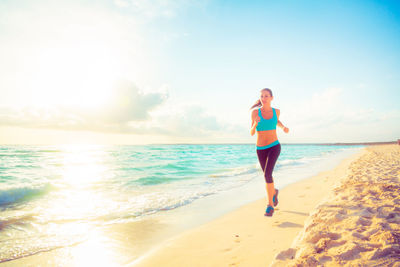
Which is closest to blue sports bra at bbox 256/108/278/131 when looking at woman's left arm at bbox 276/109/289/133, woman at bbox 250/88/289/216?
woman at bbox 250/88/289/216

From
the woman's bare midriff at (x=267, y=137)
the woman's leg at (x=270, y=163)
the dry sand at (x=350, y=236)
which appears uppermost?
the woman's bare midriff at (x=267, y=137)

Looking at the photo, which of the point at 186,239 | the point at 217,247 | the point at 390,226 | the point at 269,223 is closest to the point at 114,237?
the point at 186,239

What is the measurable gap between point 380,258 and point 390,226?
983mm

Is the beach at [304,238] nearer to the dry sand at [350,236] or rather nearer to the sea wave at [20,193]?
the dry sand at [350,236]

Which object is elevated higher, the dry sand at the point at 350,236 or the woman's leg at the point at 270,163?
the woman's leg at the point at 270,163

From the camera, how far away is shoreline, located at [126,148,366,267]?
9.77 ft

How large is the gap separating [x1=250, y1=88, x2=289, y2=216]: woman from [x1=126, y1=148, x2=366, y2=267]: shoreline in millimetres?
560

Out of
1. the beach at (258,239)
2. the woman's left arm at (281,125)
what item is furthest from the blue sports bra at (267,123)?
the beach at (258,239)

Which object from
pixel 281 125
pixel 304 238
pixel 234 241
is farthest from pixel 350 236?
pixel 281 125

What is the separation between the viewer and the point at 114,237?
423 centimetres

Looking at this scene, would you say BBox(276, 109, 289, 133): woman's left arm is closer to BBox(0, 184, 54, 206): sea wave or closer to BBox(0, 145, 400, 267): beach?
BBox(0, 145, 400, 267): beach

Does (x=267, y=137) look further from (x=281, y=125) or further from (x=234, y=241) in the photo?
(x=234, y=241)

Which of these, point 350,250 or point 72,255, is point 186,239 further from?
point 350,250

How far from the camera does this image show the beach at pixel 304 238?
2.13m
